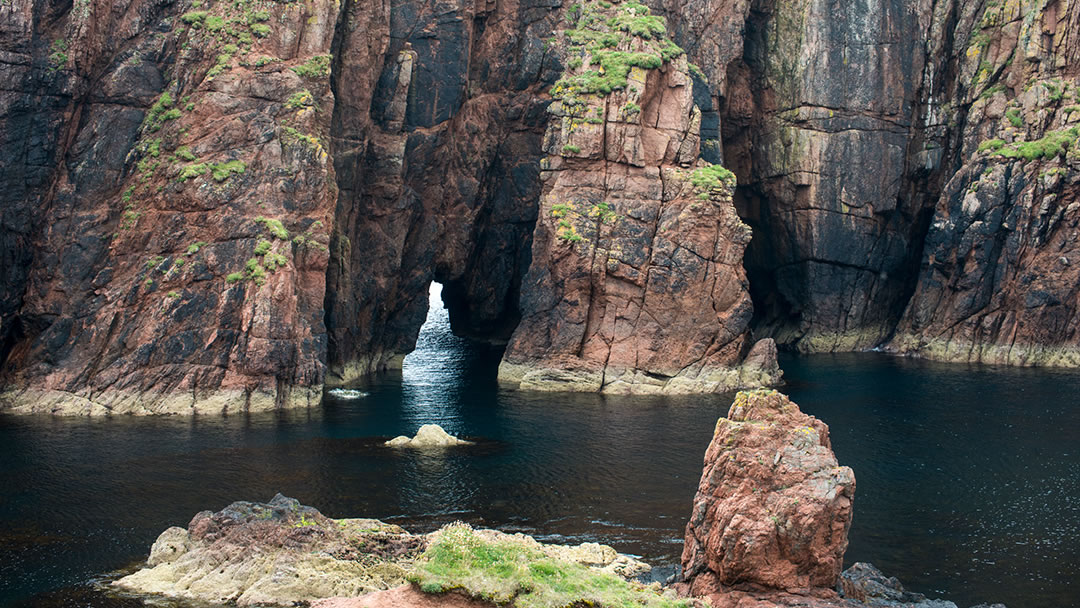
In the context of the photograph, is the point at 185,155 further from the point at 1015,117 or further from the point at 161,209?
the point at 1015,117

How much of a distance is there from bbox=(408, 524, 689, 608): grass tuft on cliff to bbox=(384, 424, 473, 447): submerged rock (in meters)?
26.8

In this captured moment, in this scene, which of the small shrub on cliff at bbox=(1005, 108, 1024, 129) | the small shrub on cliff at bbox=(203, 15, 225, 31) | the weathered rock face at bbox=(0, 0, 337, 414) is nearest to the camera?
the weathered rock face at bbox=(0, 0, 337, 414)

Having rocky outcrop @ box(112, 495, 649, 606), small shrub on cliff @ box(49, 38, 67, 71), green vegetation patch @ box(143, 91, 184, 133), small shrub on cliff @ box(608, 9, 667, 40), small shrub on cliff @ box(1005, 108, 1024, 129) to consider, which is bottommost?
rocky outcrop @ box(112, 495, 649, 606)

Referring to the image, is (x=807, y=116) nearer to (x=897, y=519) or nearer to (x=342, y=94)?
(x=342, y=94)

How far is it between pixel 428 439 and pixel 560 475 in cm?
923

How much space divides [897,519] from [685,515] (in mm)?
8104

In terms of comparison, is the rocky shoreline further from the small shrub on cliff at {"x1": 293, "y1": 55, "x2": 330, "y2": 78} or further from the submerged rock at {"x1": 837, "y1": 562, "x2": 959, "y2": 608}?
the small shrub on cliff at {"x1": 293, "y1": 55, "x2": 330, "y2": 78}

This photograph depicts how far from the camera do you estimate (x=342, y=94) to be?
77.5 m

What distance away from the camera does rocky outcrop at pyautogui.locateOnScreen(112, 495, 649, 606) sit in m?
32.6

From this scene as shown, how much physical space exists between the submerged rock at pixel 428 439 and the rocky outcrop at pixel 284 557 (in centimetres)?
1776

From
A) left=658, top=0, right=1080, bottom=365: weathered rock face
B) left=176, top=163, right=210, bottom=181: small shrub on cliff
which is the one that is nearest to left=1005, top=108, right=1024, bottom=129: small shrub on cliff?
left=658, top=0, right=1080, bottom=365: weathered rock face

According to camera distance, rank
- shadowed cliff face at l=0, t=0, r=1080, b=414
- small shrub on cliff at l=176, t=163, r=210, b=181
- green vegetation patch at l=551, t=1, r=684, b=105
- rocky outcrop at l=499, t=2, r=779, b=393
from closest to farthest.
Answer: shadowed cliff face at l=0, t=0, r=1080, b=414 < small shrub on cliff at l=176, t=163, r=210, b=181 < rocky outcrop at l=499, t=2, r=779, b=393 < green vegetation patch at l=551, t=1, r=684, b=105

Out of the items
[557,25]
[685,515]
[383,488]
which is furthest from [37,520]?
[557,25]

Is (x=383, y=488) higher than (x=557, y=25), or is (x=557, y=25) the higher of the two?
(x=557, y=25)
